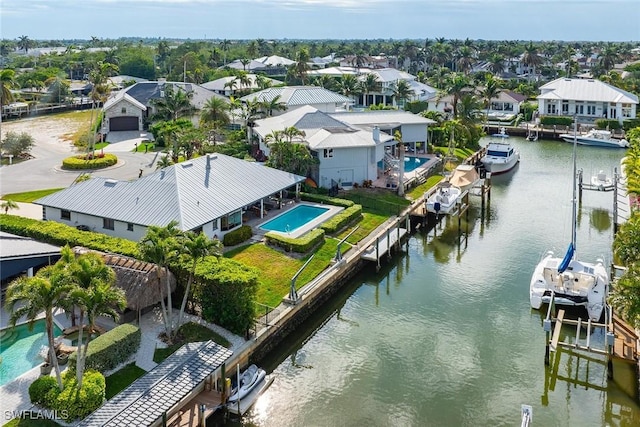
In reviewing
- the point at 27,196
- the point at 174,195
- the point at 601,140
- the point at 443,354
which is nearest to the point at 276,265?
the point at 174,195

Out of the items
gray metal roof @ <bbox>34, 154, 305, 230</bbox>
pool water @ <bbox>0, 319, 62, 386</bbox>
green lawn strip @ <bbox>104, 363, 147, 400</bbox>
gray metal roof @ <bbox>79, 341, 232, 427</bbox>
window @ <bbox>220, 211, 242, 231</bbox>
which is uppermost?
gray metal roof @ <bbox>34, 154, 305, 230</bbox>

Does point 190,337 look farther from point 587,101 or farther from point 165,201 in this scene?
point 587,101

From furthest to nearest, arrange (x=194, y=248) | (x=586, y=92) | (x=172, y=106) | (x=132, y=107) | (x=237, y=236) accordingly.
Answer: (x=586, y=92)
(x=132, y=107)
(x=172, y=106)
(x=237, y=236)
(x=194, y=248)

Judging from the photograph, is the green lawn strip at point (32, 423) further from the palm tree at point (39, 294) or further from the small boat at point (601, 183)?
the small boat at point (601, 183)

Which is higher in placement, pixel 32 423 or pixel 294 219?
pixel 294 219

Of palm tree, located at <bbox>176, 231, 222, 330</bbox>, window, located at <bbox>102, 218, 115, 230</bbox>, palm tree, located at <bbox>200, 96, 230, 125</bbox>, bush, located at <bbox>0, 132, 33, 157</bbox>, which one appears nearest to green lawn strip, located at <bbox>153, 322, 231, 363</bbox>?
palm tree, located at <bbox>176, 231, 222, 330</bbox>

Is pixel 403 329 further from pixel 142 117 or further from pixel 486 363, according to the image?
pixel 142 117

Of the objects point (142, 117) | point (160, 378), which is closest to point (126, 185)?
point (160, 378)

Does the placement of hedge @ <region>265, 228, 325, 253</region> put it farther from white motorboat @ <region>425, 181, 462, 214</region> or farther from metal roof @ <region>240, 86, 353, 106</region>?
metal roof @ <region>240, 86, 353, 106</region>
